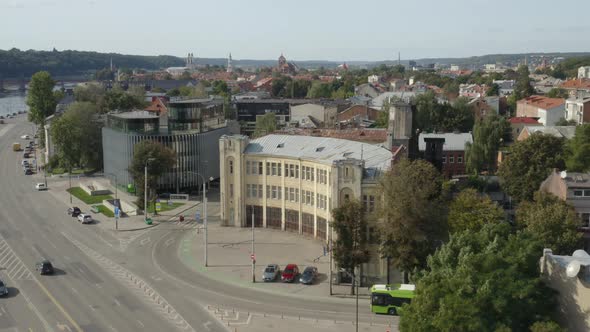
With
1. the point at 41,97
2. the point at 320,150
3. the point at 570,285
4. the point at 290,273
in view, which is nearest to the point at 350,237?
the point at 290,273

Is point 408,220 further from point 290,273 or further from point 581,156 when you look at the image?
point 581,156

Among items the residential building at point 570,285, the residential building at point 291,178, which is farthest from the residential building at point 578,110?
the residential building at point 570,285

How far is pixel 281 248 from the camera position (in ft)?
221

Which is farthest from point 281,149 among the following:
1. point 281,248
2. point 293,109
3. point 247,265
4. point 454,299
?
point 293,109

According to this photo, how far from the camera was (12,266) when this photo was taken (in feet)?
202

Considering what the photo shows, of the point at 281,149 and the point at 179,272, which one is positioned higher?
the point at 281,149

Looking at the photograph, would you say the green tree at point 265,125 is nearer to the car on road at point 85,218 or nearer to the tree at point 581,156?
the car on road at point 85,218

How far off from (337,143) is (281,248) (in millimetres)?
14343

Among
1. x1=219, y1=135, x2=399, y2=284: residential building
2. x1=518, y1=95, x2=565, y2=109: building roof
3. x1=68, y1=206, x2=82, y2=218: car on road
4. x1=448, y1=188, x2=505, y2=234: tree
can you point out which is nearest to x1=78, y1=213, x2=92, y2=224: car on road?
x1=68, y1=206, x2=82, y2=218: car on road

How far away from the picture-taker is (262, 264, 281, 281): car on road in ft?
187

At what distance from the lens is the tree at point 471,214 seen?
179ft

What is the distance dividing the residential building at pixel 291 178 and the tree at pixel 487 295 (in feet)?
70.7

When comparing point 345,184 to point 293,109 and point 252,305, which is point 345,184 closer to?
point 252,305

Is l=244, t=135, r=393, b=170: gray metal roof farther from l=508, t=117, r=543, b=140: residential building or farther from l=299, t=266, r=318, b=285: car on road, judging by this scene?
l=508, t=117, r=543, b=140: residential building
